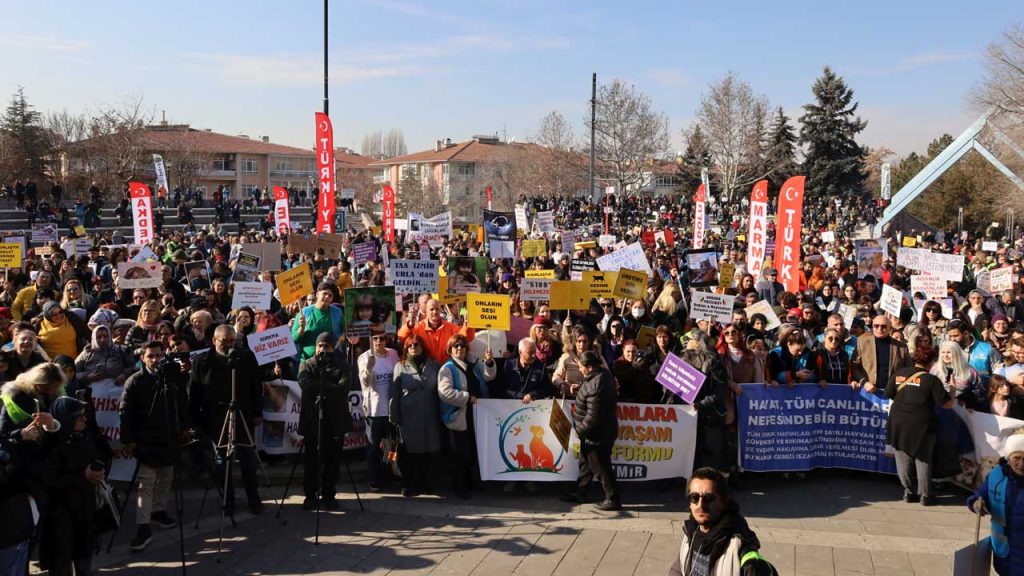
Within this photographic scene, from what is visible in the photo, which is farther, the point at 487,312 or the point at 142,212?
the point at 142,212

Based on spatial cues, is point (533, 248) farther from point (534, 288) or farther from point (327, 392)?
point (327, 392)

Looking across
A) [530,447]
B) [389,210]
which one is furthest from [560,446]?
[389,210]

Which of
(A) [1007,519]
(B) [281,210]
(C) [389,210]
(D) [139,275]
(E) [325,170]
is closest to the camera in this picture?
(A) [1007,519]

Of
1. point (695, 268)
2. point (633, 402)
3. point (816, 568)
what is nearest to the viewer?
point (816, 568)

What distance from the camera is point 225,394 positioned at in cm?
722

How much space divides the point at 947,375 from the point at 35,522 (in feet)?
25.7

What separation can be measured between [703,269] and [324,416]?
9.86 metres

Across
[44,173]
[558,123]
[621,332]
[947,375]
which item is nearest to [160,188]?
[44,173]

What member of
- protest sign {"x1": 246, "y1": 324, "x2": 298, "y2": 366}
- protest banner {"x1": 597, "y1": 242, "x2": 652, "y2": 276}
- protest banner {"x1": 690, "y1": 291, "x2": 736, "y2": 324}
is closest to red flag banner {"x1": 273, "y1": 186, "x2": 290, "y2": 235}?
protest banner {"x1": 597, "y1": 242, "x2": 652, "y2": 276}

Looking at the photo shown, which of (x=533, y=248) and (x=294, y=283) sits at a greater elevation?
(x=533, y=248)

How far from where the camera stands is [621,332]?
9.50 m

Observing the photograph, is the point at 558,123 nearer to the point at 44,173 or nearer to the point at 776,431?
the point at 44,173

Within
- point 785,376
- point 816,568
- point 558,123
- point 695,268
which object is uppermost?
point 558,123

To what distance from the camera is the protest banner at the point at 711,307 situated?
9.73 m
